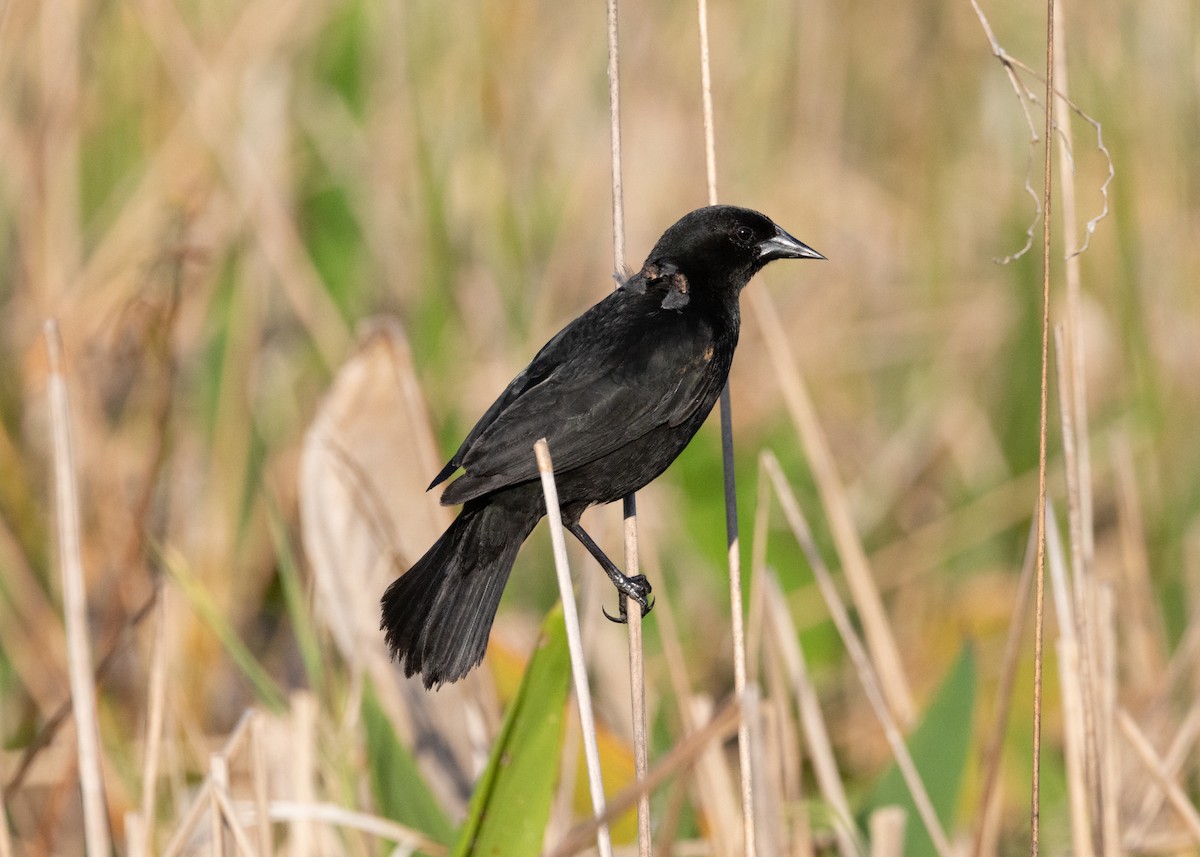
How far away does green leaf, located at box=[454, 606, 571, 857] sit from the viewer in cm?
200

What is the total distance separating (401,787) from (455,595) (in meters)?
0.50

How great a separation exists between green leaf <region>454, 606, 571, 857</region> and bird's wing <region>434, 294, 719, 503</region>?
0.25 meters

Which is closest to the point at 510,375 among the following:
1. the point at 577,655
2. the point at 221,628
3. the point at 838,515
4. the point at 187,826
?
the point at 838,515

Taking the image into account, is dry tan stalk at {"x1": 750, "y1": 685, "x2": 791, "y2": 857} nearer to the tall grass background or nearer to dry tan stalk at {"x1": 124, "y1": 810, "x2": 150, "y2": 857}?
the tall grass background

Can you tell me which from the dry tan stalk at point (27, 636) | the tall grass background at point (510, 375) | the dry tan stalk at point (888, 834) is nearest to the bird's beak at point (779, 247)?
the tall grass background at point (510, 375)

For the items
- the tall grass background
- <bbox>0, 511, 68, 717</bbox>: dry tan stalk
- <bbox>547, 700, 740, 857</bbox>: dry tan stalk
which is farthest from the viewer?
<bbox>0, 511, 68, 717</bbox>: dry tan stalk

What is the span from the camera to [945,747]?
2.43 m

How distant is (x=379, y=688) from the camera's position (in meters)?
2.76

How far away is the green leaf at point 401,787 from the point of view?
2.40 meters

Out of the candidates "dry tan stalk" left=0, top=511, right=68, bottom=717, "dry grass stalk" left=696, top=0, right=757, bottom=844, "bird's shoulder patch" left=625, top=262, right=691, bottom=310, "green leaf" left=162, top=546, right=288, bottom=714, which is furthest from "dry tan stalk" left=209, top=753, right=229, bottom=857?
"dry tan stalk" left=0, top=511, right=68, bottom=717

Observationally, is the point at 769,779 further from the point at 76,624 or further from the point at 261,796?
the point at 76,624

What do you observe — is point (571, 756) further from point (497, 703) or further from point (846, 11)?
point (846, 11)

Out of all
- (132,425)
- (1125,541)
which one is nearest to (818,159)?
(1125,541)

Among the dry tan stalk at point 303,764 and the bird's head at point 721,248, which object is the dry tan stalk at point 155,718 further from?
the bird's head at point 721,248
